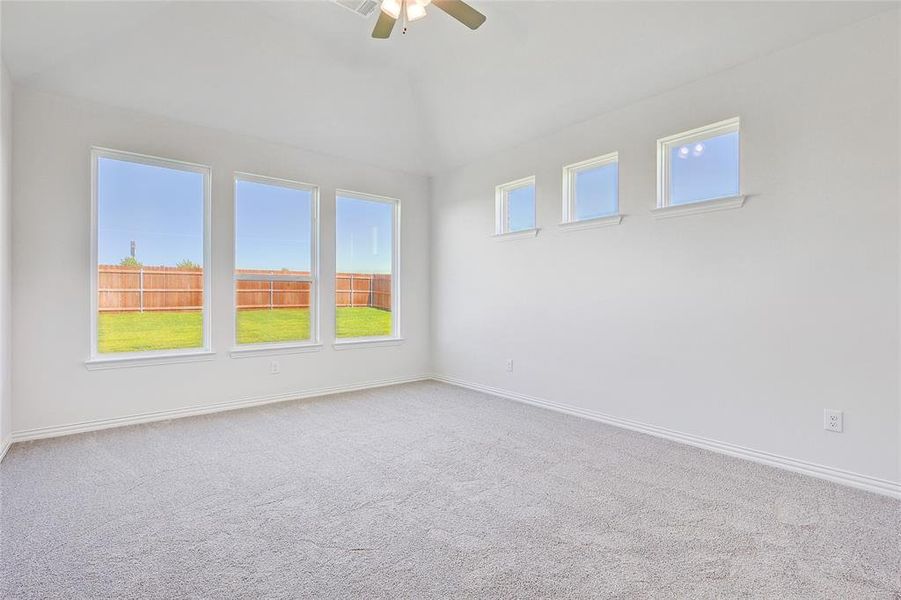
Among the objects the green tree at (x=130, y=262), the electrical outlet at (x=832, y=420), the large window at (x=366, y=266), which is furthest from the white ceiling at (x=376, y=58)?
the electrical outlet at (x=832, y=420)

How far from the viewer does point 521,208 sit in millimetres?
4656

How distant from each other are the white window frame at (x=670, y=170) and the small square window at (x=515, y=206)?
1.30 m

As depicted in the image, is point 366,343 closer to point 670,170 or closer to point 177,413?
point 177,413

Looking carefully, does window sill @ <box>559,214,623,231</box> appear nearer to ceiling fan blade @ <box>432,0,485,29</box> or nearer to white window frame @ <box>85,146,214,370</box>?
ceiling fan blade @ <box>432,0,485,29</box>

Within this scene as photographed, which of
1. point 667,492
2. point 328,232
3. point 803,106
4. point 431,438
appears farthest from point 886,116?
point 328,232

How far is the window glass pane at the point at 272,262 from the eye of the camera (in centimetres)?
435

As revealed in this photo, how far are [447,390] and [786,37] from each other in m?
4.14

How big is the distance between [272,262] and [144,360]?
144cm

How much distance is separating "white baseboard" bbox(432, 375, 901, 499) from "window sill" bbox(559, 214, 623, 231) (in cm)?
167

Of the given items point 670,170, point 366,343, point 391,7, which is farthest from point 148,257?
point 670,170

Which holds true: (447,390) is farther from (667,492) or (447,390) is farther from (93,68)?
(93,68)

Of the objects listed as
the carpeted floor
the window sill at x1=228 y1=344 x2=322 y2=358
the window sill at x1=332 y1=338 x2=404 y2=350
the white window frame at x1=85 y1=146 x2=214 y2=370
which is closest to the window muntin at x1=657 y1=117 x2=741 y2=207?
the carpeted floor

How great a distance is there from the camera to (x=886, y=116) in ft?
7.91

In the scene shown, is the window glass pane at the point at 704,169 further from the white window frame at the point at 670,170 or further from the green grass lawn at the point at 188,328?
the green grass lawn at the point at 188,328
